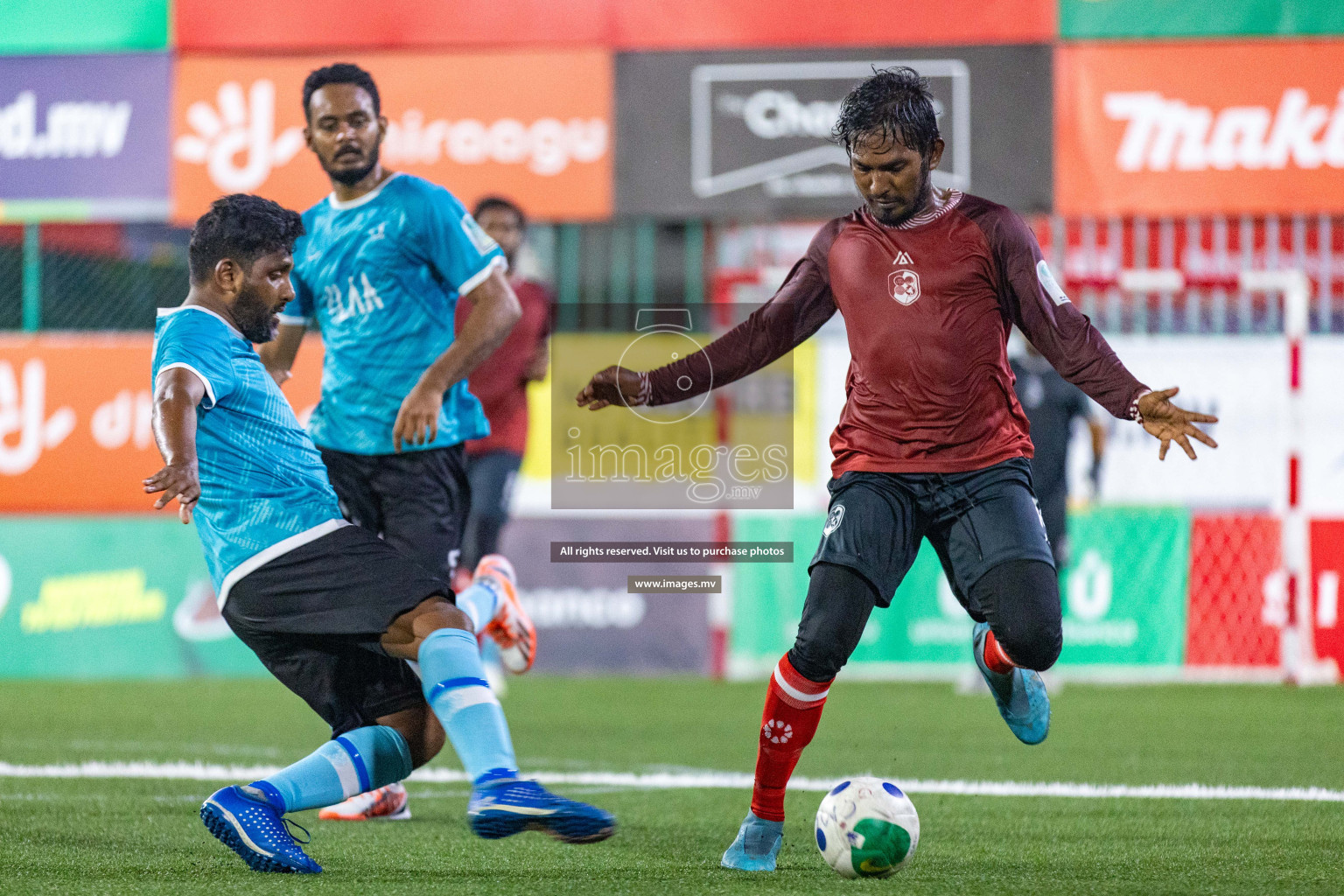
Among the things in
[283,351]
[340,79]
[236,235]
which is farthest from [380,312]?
[236,235]

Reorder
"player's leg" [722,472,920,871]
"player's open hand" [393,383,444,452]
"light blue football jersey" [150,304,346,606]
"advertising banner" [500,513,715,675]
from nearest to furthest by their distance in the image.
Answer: "light blue football jersey" [150,304,346,606] < "player's leg" [722,472,920,871] < "player's open hand" [393,383,444,452] < "advertising banner" [500,513,715,675]

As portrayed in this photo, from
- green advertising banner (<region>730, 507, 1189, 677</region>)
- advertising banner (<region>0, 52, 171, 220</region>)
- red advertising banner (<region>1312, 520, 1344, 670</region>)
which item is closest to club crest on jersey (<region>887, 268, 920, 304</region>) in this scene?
green advertising banner (<region>730, 507, 1189, 677</region>)

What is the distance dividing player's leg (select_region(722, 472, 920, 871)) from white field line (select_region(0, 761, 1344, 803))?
1.63 metres

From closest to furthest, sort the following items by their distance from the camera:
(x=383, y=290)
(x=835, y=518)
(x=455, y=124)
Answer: (x=835, y=518)
(x=383, y=290)
(x=455, y=124)

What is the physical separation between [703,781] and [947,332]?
2420 millimetres

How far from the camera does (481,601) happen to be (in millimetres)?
5625

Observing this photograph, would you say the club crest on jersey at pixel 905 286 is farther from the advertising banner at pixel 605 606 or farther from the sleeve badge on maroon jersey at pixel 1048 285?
the advertising banner at pixel 605 606

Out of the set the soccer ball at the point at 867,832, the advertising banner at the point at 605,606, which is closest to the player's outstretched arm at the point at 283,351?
the soccer ball at the point at 867,832

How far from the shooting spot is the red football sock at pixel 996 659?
488cm

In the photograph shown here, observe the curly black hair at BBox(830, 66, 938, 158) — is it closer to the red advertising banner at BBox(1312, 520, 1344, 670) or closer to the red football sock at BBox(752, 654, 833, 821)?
the red football sock at BBox(752, 654, 833, 821)

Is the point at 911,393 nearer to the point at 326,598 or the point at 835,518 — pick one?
the point at 835,518

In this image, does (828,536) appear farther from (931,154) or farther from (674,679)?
(674,679)

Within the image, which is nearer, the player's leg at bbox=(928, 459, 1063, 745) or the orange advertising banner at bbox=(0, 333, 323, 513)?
the player's leg at bbox=(928, 459, 1063, 745)

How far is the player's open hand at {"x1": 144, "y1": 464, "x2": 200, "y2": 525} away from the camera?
366 centimetres
